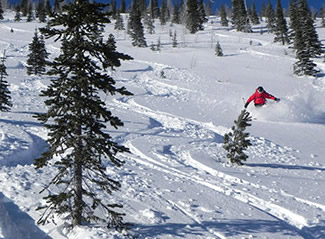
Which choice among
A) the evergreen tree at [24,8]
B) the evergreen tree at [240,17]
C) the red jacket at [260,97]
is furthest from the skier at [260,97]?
the evergreen tree at [24,8]

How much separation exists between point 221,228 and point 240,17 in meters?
61.2

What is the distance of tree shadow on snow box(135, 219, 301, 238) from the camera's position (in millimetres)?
4605

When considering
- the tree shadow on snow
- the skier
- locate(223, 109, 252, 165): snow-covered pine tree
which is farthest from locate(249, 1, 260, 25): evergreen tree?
the tree shadow on snow

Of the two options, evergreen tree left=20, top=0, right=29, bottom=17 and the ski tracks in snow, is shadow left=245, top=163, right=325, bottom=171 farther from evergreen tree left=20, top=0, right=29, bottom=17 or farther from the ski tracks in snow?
evergreen tree left=20, top=0, right=29, bottom=17

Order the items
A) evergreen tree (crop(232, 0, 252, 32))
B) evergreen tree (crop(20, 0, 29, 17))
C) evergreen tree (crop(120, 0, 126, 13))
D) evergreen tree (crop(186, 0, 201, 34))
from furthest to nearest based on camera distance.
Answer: evergreen tree (crop(120, 0, 126, 13)), evergreen tree (crop(20, 0, 29, 17)), evergreen tree (crop(186, 0, 201, 34)), evergreen tree (crop(232, 0, 252, 32))

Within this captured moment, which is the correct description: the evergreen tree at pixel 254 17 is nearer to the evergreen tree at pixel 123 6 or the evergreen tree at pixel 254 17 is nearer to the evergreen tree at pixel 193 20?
the evergreen tree at pixel 193 20

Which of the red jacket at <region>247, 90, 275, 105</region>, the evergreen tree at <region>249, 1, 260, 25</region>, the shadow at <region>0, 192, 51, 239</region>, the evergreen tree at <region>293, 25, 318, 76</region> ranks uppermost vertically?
the evergreen tree at <region>249, 1, 260, 25</region>

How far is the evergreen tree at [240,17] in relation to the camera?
57609 mm

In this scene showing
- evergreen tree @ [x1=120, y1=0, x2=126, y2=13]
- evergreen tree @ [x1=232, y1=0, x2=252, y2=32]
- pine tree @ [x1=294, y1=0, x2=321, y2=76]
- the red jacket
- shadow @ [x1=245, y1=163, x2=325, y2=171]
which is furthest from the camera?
evergreen tree @ [x1=120, y1=0, x2=126, y2=13]

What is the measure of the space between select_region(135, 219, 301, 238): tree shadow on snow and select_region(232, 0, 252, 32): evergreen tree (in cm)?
5672

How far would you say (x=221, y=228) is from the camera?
4828 mm

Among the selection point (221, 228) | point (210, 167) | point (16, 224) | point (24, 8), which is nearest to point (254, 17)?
point (24, 8)

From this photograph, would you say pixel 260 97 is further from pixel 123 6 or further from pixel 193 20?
pixel 123 6

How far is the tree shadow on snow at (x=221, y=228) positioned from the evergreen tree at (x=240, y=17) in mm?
56723
